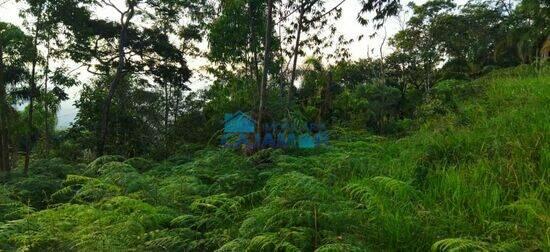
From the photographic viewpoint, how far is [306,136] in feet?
26.6

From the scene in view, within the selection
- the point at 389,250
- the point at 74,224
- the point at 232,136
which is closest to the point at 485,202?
the point at 389,250

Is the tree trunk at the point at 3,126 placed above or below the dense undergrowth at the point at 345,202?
above

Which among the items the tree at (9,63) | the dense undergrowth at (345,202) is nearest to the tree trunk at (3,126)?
the tree at (9,63)

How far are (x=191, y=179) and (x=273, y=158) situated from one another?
4.59ft

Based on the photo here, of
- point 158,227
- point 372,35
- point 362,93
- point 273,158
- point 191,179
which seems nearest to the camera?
point 158,227

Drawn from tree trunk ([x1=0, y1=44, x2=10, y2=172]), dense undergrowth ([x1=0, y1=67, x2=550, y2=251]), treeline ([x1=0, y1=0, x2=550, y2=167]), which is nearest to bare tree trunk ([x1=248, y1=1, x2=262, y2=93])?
treeline ([x1=0, y1=0, x2=550, y2=167])

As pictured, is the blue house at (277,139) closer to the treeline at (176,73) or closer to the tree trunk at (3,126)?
the treeline at (176,73)

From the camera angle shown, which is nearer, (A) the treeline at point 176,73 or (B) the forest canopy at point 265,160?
(B) the forest canopy at point 265,160

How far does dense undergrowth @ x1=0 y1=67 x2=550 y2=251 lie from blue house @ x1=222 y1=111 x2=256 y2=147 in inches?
58.7

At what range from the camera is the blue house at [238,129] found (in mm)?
8039

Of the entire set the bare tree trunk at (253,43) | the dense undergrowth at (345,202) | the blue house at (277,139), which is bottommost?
the dense undergrowth at (345,202)

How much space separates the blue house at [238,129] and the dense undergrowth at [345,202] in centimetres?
149

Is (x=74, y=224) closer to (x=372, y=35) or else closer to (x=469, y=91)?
(x=469, y=91)

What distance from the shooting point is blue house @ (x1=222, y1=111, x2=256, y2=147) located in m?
8.04
